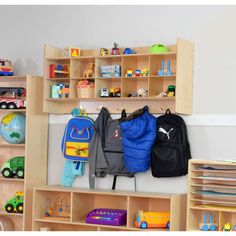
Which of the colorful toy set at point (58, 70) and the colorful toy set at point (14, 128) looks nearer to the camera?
the colorful toy set at point (58, 70)

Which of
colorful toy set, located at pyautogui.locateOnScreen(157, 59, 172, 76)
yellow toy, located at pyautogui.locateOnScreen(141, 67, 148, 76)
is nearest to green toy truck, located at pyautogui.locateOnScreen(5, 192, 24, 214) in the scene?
yellow toy, located at pyautogui.locateOnScreen(141, 67, 148, 76)

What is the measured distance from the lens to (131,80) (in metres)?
3.82

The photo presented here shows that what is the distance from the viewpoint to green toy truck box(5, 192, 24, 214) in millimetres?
4090

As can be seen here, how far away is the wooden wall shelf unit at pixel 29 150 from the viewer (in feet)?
13.3

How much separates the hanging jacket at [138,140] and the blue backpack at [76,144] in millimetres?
441

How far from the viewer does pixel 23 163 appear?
13.6 ft

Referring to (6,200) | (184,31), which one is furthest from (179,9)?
(6,200)

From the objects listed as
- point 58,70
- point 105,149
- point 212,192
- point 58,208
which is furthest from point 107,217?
point 58,70

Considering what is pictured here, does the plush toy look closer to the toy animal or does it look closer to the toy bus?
the toy animal

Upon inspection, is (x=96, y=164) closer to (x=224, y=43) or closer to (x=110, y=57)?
(x=110, y=57)

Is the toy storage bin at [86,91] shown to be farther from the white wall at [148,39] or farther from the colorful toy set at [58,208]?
the colorful toy set at [58,208]

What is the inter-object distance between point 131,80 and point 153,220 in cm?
117

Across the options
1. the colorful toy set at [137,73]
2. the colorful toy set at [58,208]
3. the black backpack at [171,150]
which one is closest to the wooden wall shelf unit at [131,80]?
the colorful toy set at [137,73]

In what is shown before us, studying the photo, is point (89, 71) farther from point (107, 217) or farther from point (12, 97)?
point (107, 217)
